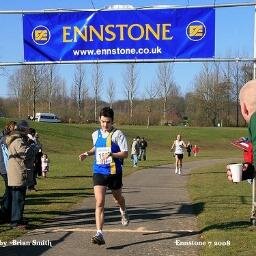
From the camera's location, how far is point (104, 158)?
8219 millimetres

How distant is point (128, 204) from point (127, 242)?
417 centimetres

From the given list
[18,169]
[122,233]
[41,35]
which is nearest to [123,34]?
[41,35]

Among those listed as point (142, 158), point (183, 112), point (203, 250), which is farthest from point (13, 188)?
point (183, 112)

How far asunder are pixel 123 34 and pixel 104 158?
10.1ft

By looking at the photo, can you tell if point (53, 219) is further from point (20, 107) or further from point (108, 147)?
point (20, 107)

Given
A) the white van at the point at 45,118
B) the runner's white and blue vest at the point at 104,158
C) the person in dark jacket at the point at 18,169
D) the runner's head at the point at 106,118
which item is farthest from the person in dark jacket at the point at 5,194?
the white van at the point at 45,118

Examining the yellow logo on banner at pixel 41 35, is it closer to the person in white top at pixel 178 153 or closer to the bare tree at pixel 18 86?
the person in white top at pixel 178 153

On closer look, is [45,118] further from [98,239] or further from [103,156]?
[98,239]

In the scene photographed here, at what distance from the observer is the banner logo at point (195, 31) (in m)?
10.2

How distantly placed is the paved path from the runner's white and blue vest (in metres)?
1.03

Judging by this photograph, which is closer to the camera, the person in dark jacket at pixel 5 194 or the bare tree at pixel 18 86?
the person in dark jacket at pixel 5 194

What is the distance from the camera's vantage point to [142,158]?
1539 inches

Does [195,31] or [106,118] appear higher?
[195,31]

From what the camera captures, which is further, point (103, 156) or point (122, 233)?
point (122, 233)
